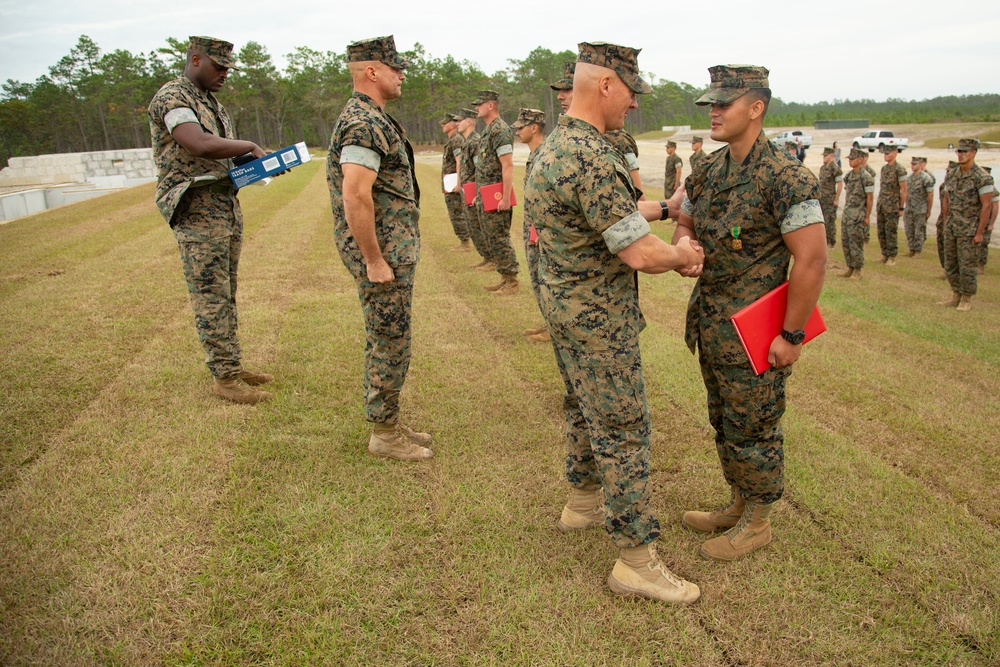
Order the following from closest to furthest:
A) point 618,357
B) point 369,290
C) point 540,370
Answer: point 618,357 < point 369,290 < point 540,370

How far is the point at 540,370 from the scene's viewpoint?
5352 mm

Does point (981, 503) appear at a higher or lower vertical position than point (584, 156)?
lower

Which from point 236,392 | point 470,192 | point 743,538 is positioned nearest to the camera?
point 743,538

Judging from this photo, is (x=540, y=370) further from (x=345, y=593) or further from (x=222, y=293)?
(x=345, y=593)

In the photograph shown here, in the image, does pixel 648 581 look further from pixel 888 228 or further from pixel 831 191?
pixel 831 191

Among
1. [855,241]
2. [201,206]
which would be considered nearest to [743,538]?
[201,206]

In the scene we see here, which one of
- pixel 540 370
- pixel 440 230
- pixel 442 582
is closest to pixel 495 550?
pixel 442 582

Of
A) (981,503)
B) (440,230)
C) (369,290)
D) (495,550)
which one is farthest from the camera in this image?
(440,230)

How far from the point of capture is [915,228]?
1134 cm

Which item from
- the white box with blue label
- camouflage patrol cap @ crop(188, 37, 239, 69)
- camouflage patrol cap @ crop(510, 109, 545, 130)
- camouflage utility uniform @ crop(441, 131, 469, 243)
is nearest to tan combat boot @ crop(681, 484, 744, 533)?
the white box with blue label

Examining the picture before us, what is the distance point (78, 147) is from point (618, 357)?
7935 cm

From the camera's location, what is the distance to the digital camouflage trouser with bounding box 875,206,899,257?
1057 cm

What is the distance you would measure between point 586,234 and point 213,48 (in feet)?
10.9

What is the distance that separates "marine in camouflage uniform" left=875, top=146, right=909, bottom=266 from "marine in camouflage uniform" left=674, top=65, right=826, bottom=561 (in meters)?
9.70
